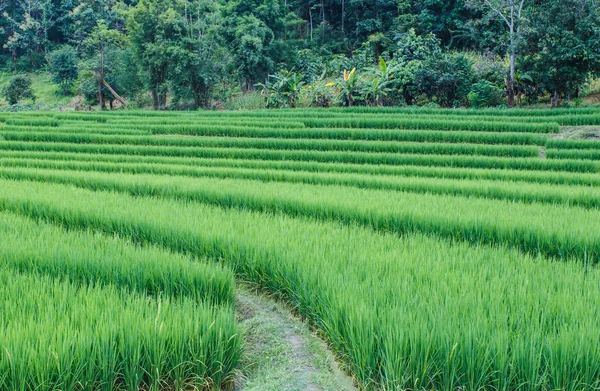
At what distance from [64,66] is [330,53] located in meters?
21.4

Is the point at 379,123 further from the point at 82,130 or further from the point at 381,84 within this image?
the point at 82,130

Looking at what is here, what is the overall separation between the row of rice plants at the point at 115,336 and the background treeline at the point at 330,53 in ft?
60.5

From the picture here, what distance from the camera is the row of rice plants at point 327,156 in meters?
11.7

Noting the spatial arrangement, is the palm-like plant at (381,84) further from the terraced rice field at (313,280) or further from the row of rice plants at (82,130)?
the terraced rice field at (313,280)

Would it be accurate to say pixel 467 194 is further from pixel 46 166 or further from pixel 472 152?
pixel 46 166

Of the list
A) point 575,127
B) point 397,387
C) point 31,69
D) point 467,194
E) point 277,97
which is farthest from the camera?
point 31,69

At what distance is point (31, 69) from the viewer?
4622 cm

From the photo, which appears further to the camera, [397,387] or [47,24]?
[47,24]

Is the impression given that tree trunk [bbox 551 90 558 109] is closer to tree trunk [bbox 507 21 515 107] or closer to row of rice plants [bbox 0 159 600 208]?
tree trunk [bbox 507 21 515 107]

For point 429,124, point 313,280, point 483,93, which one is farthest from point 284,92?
point 313,280

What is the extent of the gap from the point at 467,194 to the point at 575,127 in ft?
31.3

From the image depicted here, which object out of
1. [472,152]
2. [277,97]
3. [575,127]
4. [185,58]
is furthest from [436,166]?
[185,58]

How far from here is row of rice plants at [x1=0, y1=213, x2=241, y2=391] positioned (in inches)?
85.4

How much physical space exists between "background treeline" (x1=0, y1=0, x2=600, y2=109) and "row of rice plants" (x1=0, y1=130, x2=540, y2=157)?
22.8 feet
